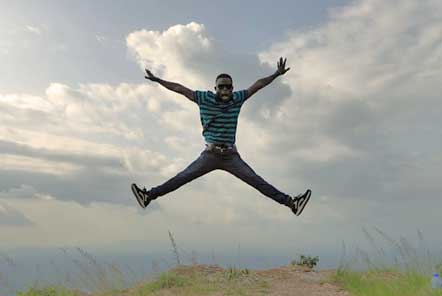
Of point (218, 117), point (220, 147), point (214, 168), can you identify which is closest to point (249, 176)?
point (214, 168)

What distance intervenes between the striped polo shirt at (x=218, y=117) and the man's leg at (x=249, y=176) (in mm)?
360

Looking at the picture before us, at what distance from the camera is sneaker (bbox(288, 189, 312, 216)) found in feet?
30.5

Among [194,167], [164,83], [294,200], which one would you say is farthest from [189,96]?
[294,200]

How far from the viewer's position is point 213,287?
9.97m

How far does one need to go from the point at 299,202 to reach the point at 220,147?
69.1 inches

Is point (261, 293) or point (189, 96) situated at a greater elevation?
point (189, 96)

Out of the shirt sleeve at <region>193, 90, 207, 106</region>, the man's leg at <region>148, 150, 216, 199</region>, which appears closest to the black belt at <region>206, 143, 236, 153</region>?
the man's leg at <region>148, 150, 216, 199</region>

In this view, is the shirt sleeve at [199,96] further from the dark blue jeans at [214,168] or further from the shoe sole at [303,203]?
the shoe sole at [303,203]

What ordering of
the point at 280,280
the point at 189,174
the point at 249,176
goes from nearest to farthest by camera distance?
the point at 189,174 → the point at 249,176 → the point at 280,280

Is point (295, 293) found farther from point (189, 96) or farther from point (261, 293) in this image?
point (189, 96)

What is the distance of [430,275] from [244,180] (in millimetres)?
3971

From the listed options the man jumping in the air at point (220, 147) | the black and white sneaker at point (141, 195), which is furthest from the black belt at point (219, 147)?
the black and white sneaker at point (141, 195)

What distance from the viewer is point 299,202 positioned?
30.5 feet

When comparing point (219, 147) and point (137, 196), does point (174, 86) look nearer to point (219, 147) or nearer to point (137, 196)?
point (219, 147)
